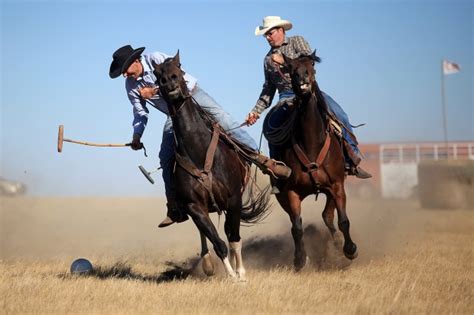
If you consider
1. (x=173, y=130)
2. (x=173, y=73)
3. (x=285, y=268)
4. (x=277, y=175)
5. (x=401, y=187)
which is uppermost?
(x=173, y=73)

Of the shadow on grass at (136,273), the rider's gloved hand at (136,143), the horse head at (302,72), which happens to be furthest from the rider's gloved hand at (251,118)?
the shadow on grass at (136,273)

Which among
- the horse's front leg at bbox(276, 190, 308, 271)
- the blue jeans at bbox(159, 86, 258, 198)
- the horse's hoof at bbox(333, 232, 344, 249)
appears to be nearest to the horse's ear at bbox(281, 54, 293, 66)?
the blue jeans at bbox(159, 86, 258, 198)

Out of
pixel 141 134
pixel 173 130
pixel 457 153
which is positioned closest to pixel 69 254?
pixel 141 134

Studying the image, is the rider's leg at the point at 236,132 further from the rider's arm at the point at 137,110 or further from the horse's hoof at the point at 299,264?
the horse's hoof at the point at 299,264

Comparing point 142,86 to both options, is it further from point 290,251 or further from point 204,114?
point 290,251

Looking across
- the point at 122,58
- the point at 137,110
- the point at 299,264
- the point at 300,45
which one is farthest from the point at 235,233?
the point at 300,45

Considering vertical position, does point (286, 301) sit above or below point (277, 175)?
below

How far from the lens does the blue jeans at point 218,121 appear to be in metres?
11.5

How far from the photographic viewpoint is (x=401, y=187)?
36.6 m

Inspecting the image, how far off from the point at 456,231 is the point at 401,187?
54.3 ft

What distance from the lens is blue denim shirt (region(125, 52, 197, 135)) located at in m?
11.3

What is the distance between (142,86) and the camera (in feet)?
37.6

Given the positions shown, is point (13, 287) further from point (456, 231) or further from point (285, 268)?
point (456, 231)

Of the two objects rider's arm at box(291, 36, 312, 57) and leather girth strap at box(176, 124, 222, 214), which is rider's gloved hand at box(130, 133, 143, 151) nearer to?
leather girth strap at box(176, 124, 222, 214)
